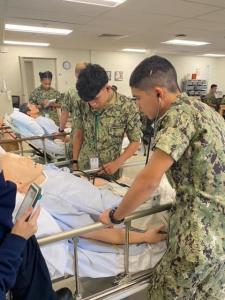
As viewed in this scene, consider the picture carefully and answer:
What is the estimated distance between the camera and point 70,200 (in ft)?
4.31

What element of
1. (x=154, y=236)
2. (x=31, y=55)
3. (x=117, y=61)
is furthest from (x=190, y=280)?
(x=117, y=61)

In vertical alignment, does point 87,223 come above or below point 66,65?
below

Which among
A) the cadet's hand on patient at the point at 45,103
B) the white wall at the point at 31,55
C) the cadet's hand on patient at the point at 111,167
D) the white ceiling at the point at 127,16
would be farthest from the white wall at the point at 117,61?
the cadet's hand on patient at the point at 111,167

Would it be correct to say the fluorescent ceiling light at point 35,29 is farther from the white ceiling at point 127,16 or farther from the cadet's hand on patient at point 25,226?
the cadet's hand on patient at point 25,226

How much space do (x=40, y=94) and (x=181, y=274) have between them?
3.94 m

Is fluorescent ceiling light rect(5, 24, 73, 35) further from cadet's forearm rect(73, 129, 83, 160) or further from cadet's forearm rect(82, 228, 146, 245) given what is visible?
cadet's forearm rect(82, 228, 146, 245)

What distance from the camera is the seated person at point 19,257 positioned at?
708 mm

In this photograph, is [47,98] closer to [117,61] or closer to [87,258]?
[87,258]

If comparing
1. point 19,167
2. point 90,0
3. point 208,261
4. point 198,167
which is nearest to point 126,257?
point 208,261

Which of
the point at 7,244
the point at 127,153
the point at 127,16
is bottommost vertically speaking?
the point at 127,153

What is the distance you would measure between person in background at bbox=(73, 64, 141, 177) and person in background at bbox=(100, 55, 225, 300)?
2.94ft

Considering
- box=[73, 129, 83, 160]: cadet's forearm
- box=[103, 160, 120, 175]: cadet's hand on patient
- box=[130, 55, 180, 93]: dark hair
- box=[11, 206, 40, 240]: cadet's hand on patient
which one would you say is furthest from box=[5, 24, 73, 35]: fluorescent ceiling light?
box=[11, 206, 40, 240]: cadet's hand on patient

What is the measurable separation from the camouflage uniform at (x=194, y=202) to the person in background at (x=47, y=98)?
3.39m

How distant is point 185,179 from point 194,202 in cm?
10
